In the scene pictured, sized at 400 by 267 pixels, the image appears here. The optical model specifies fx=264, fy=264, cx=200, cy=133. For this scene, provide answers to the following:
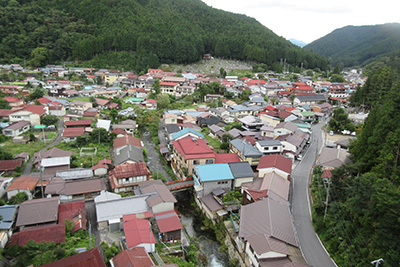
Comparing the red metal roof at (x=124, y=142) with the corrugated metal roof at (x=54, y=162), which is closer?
the corrugated metal roof at (x=54, y=162)

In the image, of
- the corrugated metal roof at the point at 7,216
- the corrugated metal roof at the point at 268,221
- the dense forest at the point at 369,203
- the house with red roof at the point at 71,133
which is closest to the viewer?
the dense forest at the point at 369,203

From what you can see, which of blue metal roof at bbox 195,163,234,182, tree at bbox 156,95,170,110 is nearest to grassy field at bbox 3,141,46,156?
blue metal roof at bbox 195,163,234,182

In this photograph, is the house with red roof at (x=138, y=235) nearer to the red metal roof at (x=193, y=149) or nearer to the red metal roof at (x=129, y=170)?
the red metal roof at (x=129, y=170)

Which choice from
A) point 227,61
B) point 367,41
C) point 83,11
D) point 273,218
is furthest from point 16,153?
point 367,41

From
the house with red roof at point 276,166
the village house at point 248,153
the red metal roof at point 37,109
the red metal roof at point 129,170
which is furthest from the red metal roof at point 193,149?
the red metal roof at point 37,109

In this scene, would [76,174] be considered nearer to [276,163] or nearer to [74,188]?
[74,188]

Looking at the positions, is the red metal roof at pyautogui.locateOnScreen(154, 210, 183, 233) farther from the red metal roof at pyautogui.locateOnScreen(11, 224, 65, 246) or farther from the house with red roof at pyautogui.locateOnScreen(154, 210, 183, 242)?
the red metal roof at pyautogui.locateOnScreen(11, 224, 65, 246)

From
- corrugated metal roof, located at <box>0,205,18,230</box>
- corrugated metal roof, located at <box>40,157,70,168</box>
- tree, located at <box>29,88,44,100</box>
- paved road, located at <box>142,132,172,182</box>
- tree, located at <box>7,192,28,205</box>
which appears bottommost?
paved road, located at <box>142,132,172,182</box>
